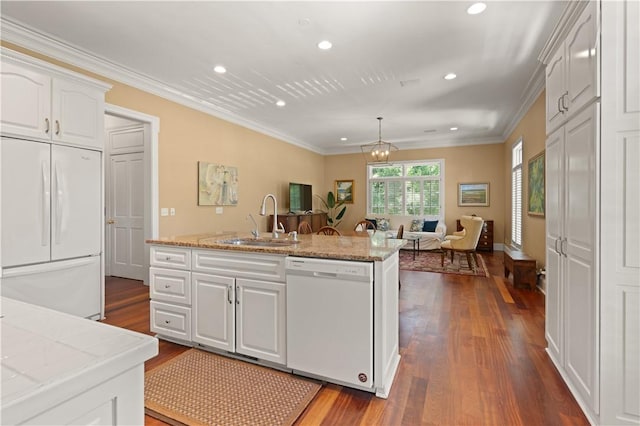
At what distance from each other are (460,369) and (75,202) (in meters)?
3.69

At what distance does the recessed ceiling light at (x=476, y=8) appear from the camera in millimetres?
2670

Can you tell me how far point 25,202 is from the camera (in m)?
2.73

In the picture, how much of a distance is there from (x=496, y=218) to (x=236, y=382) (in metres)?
7.72

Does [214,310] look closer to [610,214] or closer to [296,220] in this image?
[610,214]

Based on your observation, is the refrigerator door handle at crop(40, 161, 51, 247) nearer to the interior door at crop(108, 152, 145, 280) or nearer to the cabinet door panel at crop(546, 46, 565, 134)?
the interior door at crop(108, 152, 145, 280)

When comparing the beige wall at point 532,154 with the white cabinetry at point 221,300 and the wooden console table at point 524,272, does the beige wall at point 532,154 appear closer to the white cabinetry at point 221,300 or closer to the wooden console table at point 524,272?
the wooden console table at point 524,272

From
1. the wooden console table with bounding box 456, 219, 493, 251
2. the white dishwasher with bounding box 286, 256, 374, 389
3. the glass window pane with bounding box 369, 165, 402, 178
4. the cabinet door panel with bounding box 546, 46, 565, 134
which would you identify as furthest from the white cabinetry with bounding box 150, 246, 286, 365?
the glass window pane with bounding box 369, 165, 402, 178

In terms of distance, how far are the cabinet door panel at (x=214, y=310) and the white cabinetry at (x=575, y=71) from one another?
8.40 ft

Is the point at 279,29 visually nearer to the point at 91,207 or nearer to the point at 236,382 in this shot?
the point at 91,207

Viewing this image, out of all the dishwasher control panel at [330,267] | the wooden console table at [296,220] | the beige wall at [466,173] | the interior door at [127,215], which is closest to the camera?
the dishwasher control panel at [330,267]

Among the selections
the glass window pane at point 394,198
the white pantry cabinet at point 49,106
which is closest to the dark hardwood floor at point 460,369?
the white pantry cabinet at point 49,106

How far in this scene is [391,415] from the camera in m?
1.84

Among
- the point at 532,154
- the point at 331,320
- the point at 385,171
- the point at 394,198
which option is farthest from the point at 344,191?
the point at 331,320

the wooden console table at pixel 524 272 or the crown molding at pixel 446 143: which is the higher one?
the crown molding at pixel 446 143
